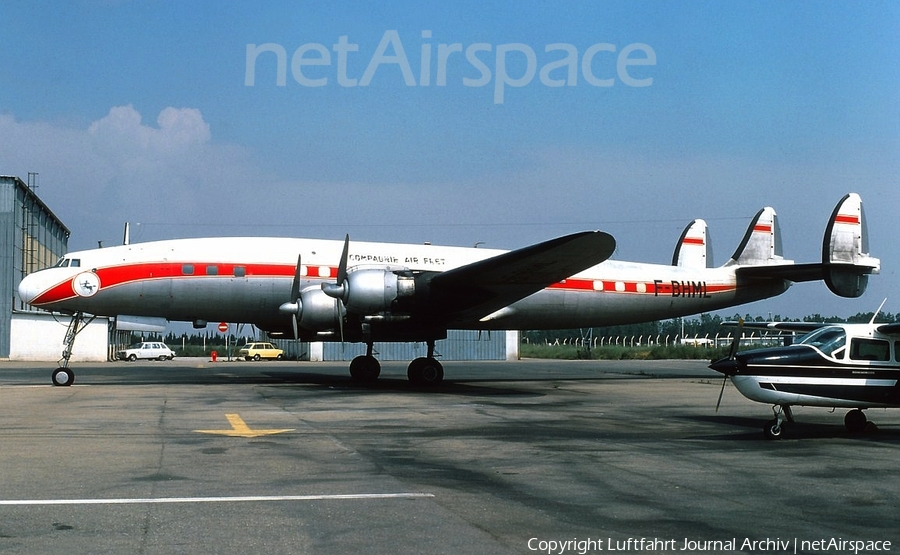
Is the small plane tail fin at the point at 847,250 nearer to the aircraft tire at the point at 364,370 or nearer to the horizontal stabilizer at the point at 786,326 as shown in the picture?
the horizontal stabilizer at the point at 786,326

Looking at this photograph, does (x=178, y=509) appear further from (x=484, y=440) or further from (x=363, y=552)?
(x=484, y=440)

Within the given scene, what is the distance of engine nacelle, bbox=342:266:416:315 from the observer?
68.4 ft

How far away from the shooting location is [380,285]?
827 inches

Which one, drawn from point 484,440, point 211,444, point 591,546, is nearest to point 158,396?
point 211,444

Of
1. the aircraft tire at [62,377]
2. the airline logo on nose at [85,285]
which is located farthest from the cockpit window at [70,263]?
the aircraft tire at [62,377]

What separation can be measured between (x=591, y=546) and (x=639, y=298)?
69.3 ft

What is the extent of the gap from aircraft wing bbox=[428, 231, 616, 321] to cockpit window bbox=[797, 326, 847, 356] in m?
5.81

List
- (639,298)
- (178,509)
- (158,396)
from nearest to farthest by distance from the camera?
1. (178,509)
2. (158,396)
3. (639,298)

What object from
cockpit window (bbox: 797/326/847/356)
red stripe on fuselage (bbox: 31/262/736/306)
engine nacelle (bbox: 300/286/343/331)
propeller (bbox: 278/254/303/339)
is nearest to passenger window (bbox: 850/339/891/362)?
cockpit window (bbox: 797/326/847/356)

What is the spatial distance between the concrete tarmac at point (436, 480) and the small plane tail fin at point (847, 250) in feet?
31.7

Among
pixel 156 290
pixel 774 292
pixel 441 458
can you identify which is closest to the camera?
pixel 441 458

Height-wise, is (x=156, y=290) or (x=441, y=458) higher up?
(x=156, y=290)

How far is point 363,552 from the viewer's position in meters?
5.78

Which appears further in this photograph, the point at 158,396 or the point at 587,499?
the point at 158,396
